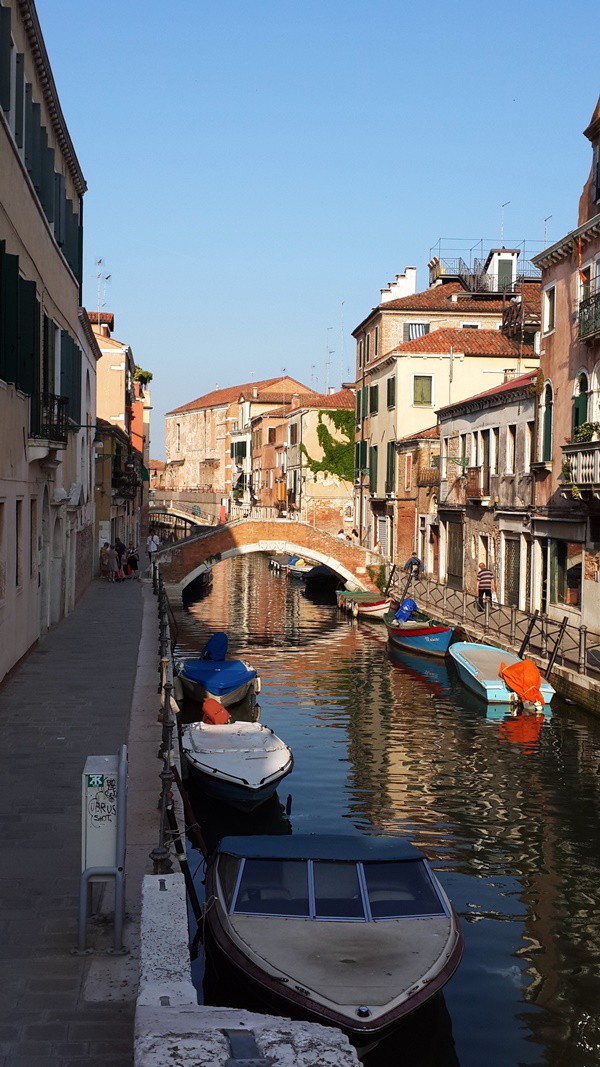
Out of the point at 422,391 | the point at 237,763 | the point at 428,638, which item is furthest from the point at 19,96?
the point at 422,391

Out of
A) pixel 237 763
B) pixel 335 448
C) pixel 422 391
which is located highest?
pixel 422 391

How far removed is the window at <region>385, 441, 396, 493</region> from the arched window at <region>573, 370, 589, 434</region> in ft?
56.4

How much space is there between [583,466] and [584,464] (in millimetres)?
58

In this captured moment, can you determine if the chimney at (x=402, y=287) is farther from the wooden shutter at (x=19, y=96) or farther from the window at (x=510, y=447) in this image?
the wooden shutter at (x=19, y=96)

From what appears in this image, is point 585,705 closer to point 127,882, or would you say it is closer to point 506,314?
point 127,882

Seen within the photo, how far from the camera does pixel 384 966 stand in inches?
279

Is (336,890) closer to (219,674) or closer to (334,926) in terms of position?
(334,926)

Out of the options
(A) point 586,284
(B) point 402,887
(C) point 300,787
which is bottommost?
(C) point 300,787

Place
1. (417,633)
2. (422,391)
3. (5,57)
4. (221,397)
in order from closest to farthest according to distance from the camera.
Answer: (5,57)
(417,633)
(422,391)
(221,397)

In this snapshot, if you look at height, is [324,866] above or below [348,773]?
above

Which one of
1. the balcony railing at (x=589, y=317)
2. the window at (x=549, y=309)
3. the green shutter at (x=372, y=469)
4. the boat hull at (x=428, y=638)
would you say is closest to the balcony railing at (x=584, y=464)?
the balcony railing at (x=589, y=317)

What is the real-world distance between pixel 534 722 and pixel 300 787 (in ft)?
17.6

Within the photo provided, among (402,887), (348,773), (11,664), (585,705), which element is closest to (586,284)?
(585,705)

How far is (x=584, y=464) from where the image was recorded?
19.5 m
